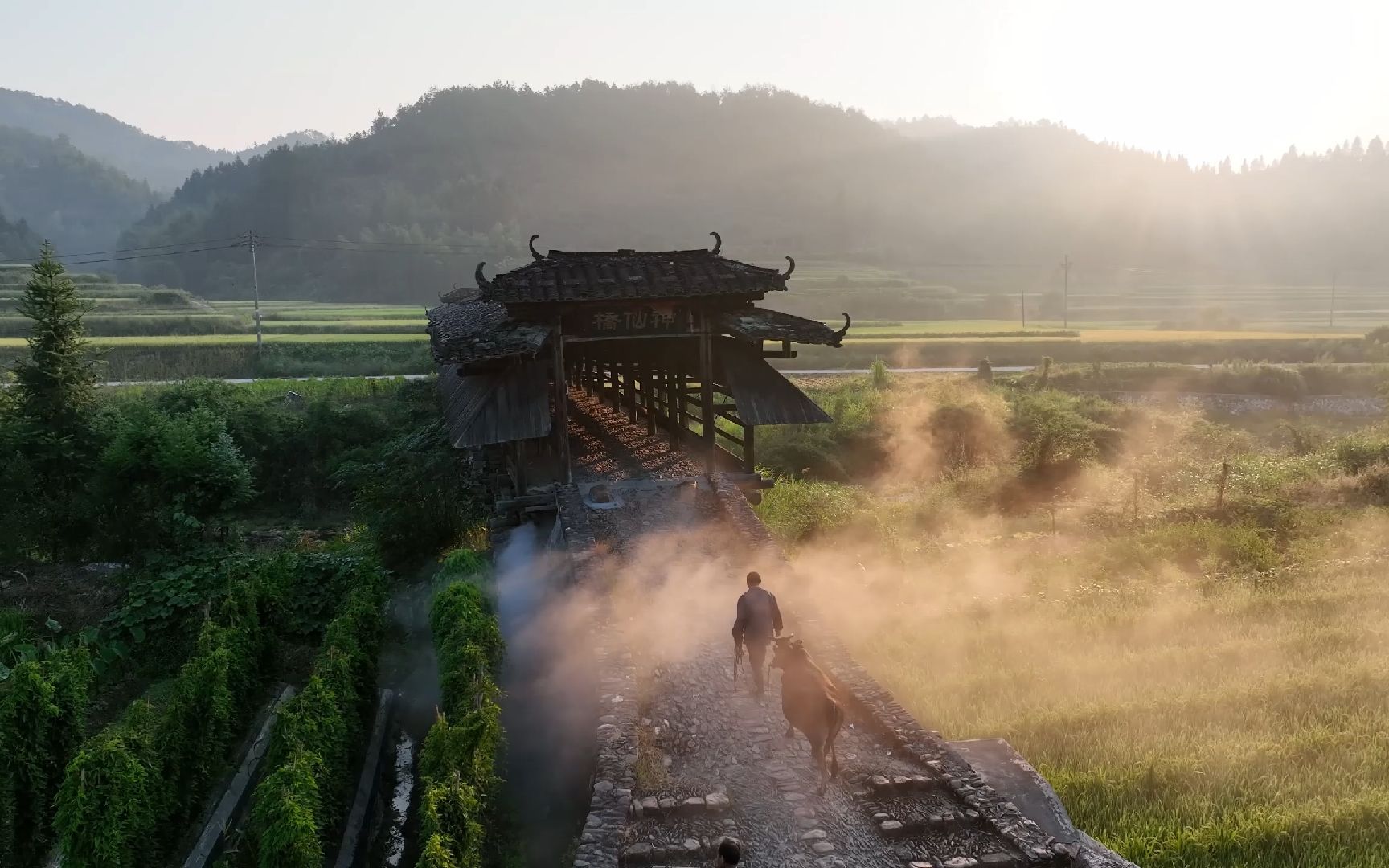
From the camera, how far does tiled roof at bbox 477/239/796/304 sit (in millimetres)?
12656

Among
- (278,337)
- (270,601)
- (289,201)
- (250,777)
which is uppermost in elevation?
(289,201)

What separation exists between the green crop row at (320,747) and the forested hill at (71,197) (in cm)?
12283

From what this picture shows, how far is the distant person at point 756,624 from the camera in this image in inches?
353

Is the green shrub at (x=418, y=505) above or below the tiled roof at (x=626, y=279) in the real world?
below

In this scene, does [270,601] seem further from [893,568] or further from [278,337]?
[278,337]

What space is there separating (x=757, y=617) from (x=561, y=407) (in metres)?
5.42

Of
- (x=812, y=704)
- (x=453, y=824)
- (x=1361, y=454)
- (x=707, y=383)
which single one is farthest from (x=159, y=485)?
(x=1361, y=454)

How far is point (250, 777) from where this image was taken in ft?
35.9

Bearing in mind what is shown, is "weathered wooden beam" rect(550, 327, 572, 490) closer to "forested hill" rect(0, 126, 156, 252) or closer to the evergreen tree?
the evergreen tree

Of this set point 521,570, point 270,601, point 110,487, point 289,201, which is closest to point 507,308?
point 521,570

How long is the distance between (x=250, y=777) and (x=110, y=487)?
7.70 meters

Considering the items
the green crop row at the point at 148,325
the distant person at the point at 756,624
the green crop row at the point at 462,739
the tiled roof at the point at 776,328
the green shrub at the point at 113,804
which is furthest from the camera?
the green crop row at the point at 148,325

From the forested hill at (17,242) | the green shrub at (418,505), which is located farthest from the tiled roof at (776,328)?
the forested hill at (17,242)

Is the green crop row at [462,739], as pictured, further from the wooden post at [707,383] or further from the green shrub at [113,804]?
the wooden post at [707,383]
